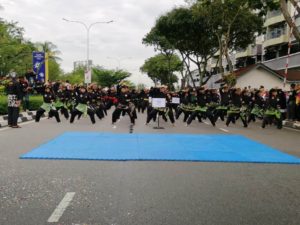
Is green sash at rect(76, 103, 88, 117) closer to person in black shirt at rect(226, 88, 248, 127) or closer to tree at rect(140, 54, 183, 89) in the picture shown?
person in black shirt at rect(226, 88, 248, 127)

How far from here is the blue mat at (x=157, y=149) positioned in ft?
30.7

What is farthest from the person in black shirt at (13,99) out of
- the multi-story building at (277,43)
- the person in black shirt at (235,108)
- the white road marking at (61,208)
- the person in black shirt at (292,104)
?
the multi-story building at (277,43)

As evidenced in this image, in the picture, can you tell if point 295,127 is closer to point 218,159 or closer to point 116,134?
point 116,134

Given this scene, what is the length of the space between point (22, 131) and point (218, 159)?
7898 mm

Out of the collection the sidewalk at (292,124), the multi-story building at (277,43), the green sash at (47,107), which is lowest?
the sidewalk at (292,124)

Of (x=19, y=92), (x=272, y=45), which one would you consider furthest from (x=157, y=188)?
(x=272, y=45)

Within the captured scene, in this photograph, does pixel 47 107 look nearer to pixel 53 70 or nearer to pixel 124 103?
pixel 124 103

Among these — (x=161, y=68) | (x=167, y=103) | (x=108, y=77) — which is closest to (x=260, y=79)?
(x=167, y=103)

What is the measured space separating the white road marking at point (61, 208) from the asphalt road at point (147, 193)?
0.04ft

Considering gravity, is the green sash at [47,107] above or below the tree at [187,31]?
below

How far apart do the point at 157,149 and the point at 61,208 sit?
5.48 metres

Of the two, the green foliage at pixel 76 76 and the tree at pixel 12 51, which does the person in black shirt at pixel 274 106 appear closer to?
the tree at pixel 12 51

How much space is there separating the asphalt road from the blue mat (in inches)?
22.7

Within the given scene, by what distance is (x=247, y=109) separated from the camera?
69.0 ft
